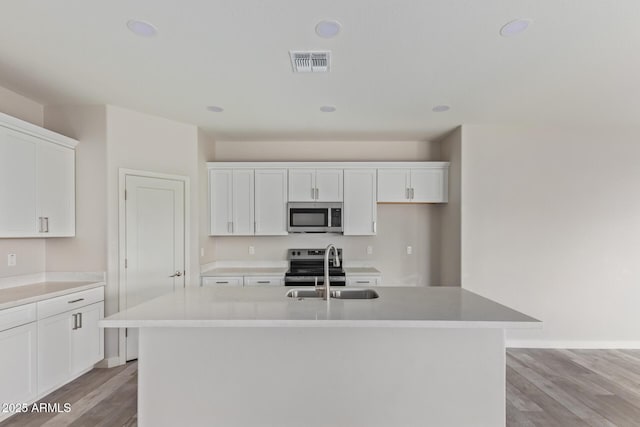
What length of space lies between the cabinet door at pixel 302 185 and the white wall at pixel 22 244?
110 inches

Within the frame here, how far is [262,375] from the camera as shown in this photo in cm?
202

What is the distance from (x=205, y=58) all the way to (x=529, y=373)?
4217 mm

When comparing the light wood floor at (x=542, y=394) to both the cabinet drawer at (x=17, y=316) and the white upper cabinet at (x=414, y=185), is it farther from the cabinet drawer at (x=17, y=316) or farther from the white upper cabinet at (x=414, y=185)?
the white upper cabinet at (x=414, y=185)

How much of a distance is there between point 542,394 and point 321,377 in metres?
2.23

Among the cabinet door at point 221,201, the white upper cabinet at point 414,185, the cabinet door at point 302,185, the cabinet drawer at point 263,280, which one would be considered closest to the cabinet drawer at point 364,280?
the cabinet drawer at point 263,280

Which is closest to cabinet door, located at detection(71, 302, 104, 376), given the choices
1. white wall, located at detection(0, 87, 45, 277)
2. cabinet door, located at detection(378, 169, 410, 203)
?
white wall, located at detection(0, 87, 45, 277)

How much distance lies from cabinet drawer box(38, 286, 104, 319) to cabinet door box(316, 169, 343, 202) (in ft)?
8.90

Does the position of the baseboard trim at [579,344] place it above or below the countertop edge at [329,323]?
below

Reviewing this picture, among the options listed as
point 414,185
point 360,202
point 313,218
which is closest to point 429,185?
point 414,185

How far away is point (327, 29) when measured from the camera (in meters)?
1.99

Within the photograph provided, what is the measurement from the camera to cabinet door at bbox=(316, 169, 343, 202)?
4344 millimetres

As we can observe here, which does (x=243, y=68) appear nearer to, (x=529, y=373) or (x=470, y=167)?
(x=470, y=167)

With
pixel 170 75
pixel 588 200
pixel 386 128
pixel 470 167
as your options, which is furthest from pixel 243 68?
pixel 588 200

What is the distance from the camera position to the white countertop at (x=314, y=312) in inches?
70.7
